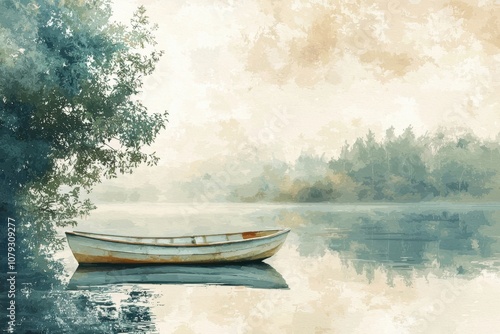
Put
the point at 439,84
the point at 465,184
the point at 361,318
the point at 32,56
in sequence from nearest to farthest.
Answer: the point at 361,318, the point at 32,56, the point at 439,84, the point at 465,184

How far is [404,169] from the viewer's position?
63188 millimetres

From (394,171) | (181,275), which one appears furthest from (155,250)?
(394,171)

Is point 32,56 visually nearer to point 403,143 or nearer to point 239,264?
point 239,264

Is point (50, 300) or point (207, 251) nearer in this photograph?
point (50, 300)

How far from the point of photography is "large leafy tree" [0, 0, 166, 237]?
14.5 m

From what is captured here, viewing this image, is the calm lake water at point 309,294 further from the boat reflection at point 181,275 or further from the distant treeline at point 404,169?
the distant treeline at point 404,169

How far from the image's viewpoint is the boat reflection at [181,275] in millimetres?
14616

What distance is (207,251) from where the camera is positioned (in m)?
16.9

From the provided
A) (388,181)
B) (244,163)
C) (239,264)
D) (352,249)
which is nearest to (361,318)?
(239,264)

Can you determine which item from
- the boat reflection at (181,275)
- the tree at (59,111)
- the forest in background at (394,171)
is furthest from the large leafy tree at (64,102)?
the forest in background at (394,171)

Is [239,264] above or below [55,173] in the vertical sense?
below

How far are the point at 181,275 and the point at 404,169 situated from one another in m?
50.1

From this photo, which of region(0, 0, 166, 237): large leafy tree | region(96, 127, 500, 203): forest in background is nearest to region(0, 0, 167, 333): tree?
region(0, 0, 166, 237): large leafy tree

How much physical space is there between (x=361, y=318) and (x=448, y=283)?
14.6 ft
